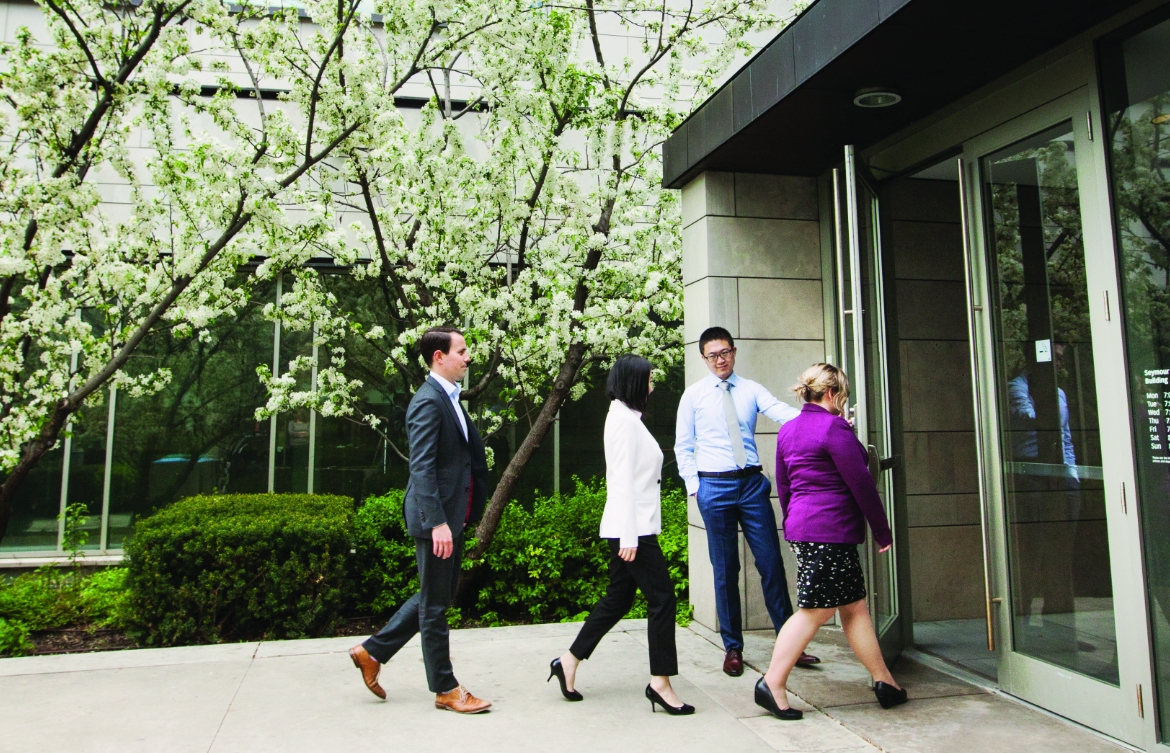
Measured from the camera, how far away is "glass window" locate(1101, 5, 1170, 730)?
3527mm

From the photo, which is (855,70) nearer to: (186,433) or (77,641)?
(77,641)

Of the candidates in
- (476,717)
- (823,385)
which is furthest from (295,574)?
(823,385)

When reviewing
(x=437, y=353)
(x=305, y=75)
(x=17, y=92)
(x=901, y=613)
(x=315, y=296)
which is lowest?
(x=901, y=613)

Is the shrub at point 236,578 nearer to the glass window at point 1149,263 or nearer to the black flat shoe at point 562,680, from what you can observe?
the black flat shoe at point 562,680

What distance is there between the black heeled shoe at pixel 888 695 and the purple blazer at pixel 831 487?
0.79 meters

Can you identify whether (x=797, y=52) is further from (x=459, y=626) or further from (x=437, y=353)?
(x=459, y=626)

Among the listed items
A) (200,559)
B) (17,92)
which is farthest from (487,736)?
(17,92)

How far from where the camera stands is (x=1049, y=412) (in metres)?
4.24

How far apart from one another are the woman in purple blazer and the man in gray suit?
1.59 metres

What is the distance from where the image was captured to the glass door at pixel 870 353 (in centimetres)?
464

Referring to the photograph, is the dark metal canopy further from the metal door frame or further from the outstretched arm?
the outstretched arm

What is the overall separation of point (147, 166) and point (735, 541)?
6071 mm

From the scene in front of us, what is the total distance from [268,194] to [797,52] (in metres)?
4.38

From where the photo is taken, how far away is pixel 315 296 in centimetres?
796
